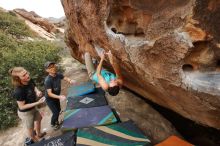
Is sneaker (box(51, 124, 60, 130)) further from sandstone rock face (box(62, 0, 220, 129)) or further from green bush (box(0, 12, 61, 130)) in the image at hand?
sandstone rock face (box(62, 0, 220, 129))

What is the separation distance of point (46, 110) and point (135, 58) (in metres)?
4.84

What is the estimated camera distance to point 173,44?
4164mm

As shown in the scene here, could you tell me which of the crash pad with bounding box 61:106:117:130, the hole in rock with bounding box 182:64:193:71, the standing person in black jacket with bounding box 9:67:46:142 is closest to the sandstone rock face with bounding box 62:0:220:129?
the hole in rock with bounding box 182:64:193:71

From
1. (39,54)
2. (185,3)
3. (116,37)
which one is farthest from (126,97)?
(39,54)

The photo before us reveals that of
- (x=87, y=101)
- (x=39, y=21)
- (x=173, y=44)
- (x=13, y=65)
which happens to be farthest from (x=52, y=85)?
(x=39, y=21)

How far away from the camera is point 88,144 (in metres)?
5.49

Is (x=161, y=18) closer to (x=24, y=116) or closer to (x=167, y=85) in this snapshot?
(x=167, y=85)

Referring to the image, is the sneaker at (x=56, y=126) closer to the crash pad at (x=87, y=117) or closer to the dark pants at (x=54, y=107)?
the dark pants at (x=54, y=107)

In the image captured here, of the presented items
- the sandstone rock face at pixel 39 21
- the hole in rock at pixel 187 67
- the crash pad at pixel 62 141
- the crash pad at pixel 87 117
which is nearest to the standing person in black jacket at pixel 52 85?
the crash pad at pixel 87 117

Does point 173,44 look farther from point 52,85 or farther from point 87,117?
point 87,117

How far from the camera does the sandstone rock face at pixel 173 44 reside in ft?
12.6

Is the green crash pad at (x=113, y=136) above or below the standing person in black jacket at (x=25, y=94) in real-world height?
below

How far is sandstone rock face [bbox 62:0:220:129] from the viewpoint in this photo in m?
3.83

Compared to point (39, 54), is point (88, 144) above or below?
below
